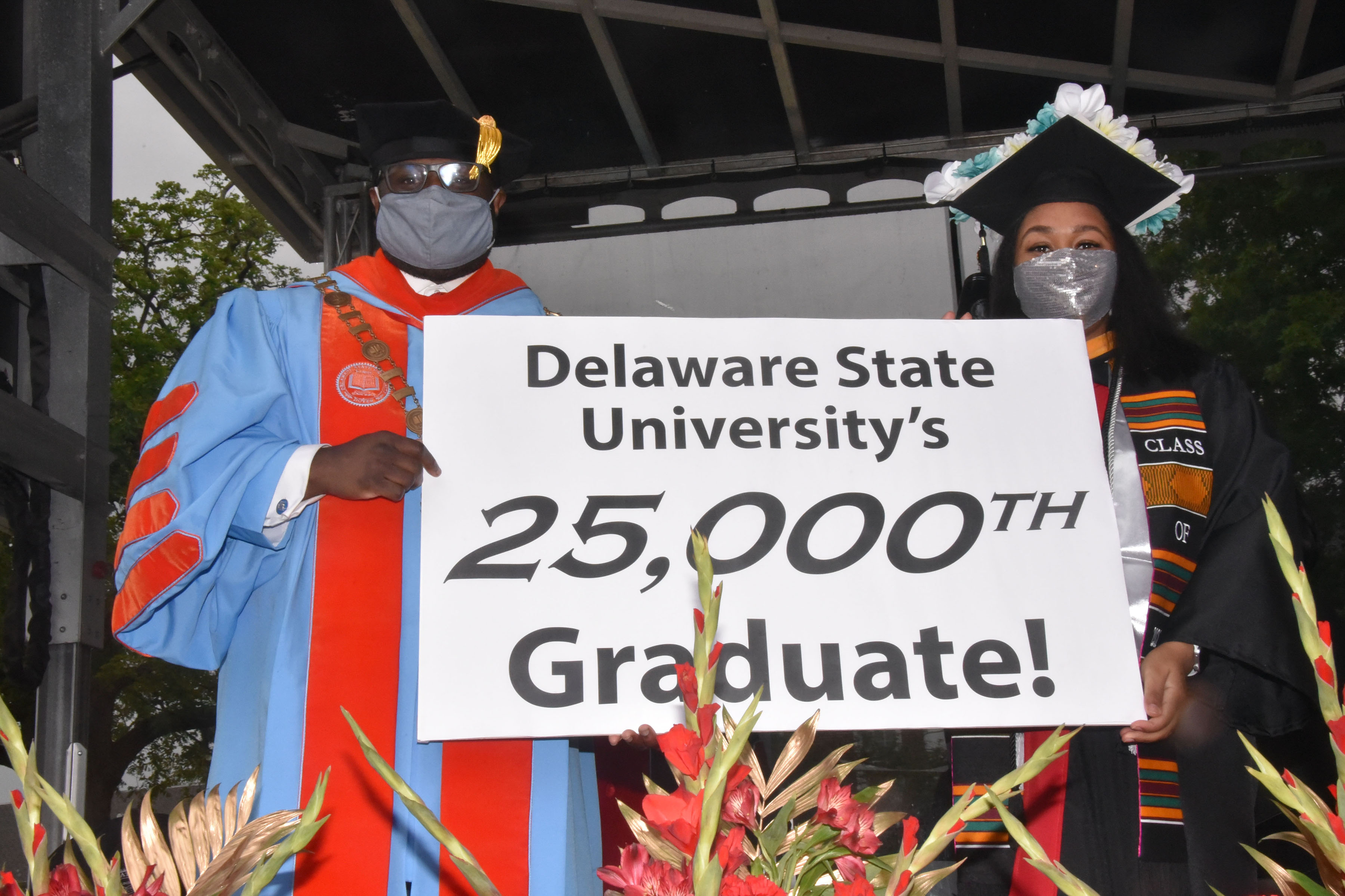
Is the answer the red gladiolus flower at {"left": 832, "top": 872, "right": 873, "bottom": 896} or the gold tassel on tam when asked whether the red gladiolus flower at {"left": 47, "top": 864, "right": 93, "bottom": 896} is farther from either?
the gold tassel on tam

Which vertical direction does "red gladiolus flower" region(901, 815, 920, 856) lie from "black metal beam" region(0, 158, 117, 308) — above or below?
below

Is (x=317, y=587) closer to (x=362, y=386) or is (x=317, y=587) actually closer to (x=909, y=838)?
(x=362, y=386)

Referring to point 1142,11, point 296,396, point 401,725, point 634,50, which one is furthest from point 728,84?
point 401,725

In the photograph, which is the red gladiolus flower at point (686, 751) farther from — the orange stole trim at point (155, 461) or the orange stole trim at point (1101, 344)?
the orange stole trim at point (1101, 344)

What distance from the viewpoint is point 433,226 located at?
8.09 ft

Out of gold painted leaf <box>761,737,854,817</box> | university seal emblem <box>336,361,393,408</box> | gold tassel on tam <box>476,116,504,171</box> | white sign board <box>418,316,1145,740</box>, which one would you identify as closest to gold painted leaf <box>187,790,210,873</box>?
gold painted leaf <box>761,737,854,817</box>

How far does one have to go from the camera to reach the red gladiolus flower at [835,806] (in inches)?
28.1

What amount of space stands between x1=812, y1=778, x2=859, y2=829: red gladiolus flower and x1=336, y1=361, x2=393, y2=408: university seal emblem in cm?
170

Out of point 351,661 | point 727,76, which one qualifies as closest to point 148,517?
point 351,661

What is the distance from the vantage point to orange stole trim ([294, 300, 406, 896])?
1.99 meters

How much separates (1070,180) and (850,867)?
220cm

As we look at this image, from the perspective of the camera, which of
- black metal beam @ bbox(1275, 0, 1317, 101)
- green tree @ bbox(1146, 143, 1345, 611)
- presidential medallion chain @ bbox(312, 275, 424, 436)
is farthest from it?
green tree @ bbox(1146, 143, 1345, 611)

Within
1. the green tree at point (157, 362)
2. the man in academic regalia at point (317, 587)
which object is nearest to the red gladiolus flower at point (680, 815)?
the man in academic regalia at point (317, 587)

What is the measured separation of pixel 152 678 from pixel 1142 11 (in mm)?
12405
